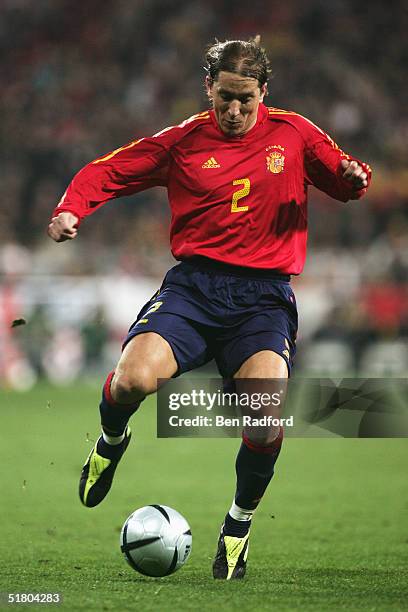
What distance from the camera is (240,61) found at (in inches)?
175

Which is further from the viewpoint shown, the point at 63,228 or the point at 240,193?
the point at 240,193

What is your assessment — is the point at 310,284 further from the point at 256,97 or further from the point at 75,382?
the point at 256,97

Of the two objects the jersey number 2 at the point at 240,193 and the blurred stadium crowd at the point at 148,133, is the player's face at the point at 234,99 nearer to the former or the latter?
the jersey number 2 at the point at 240,193

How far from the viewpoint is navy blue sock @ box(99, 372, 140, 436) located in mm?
4605

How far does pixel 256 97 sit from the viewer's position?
14.8 ft

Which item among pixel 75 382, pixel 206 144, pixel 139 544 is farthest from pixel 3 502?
pixel 75 382

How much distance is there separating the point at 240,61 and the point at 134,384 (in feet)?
4.70

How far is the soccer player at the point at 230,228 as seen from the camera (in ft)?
14.5

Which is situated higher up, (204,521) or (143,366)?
(143,366)

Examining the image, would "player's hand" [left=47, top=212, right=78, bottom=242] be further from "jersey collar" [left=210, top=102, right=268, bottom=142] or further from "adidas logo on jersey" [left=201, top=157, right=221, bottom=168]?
"jersey collar" [left=210, top=102, right=268, bottom=142]

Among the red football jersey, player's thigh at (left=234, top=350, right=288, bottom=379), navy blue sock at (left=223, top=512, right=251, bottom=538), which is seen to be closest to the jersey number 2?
the red football jersey

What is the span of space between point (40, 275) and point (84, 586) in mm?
12792

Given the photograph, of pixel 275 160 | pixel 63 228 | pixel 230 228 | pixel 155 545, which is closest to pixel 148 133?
pixel 275 160

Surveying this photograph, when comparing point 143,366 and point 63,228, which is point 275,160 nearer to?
point 63,228
